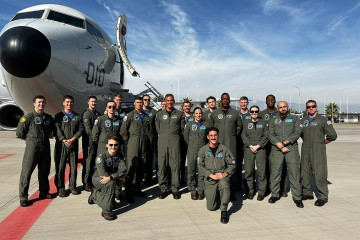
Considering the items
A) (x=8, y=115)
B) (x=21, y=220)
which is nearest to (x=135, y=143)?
(x=21, y=220)

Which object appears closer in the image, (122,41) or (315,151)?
(315,151)

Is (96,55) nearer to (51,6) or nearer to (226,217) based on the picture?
(51,6)

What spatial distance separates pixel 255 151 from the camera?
4.72 m

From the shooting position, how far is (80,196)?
4.74m

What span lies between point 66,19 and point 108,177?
5446mm

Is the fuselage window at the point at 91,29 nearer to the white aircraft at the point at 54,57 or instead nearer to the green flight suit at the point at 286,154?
the white aircraft at the point at 54,57

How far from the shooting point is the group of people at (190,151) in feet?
14.0

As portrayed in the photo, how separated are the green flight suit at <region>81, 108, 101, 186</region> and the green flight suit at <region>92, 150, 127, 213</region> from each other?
1.03 metres

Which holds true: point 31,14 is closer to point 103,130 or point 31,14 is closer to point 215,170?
point 103,130

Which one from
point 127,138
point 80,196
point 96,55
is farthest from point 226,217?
point 96,55

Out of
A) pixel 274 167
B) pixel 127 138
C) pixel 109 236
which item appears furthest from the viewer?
pixel 127 138

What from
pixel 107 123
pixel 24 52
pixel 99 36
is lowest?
pixel 107 123

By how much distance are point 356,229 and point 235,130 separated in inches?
96.9

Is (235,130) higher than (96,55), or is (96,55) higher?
(96,55)
